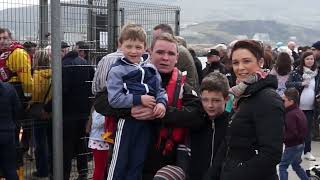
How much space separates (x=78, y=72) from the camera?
18.6 feet

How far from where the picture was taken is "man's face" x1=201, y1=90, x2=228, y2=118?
127 inches

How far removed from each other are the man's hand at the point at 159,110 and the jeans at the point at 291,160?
3284mm

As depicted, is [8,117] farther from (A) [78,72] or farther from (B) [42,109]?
(A) [78,72]

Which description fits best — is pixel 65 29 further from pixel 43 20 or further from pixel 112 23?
pixel 112 23

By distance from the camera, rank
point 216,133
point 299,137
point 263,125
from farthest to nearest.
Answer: point 299,137
point 216,133
point 263,125

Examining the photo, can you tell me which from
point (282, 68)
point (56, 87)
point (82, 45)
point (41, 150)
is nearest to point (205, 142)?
point (56, 87)

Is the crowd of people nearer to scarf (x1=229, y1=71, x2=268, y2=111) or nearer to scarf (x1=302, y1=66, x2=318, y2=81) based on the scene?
scarf (x1=229, y1=71, x2=268, y2=111)

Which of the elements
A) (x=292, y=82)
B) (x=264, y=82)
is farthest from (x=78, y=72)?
(x=292, y=82)

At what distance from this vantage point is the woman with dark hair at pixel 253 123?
272cm

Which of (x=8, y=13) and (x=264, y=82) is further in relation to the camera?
(x=8, y=13)

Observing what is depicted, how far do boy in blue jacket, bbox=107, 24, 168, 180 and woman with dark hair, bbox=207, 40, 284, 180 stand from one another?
64cm

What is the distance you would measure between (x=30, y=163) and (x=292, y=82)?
4547 millimetres

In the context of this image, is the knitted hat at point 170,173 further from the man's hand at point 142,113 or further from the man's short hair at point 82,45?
the man's short hair at point 82,45

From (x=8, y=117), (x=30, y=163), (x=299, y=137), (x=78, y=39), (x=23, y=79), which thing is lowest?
(x=30, y=163)
